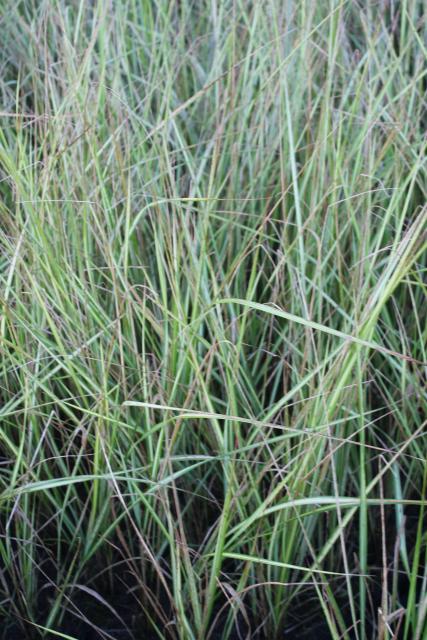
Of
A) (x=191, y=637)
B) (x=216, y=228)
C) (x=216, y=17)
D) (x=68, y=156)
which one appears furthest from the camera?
(x=216, y=17)

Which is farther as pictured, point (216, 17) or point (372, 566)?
point (216, 17)

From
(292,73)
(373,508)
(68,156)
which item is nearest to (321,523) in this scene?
(373,508)

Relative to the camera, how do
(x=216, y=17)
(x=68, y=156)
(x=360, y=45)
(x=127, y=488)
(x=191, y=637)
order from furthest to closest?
(x=360, y=45), (x=216, y=17), (x=68, y=156), (x=127, y=488), (x=191, y=637)

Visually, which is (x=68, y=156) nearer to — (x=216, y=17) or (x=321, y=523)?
(x=216, y=17)

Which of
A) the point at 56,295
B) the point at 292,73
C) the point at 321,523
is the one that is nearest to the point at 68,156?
the point at 56,295

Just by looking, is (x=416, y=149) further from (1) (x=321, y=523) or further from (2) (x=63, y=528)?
(2) (x=63, y=528)

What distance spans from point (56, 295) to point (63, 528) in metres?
0.29

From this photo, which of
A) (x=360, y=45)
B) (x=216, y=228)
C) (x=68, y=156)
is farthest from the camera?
(x=360, y=45)

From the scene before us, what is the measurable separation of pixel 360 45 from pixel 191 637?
102 cm

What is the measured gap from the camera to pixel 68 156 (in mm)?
1050

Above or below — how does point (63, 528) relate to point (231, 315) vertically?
below

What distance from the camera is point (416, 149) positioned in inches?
46.8

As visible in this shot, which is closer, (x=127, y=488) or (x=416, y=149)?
(x=127, y=488)

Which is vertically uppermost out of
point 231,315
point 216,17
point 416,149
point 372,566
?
point 216,17
